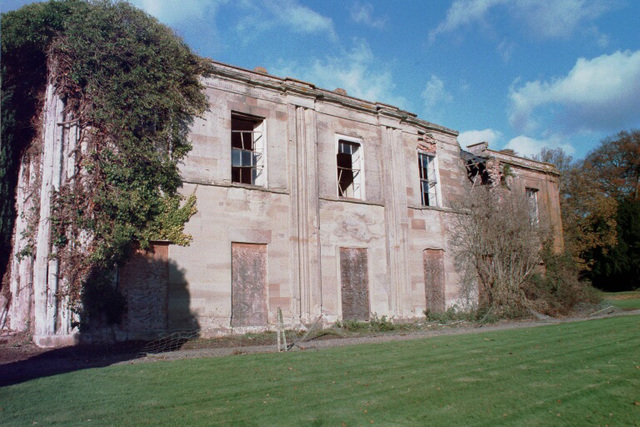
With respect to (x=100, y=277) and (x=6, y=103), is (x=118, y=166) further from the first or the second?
(x=6, y=103)

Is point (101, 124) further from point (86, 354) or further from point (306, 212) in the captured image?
point (306, 212)

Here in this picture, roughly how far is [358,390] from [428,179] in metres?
15.1

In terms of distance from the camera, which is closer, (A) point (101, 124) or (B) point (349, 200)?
(A) point (101, 124)

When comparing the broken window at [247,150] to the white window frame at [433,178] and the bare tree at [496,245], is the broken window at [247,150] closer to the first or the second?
the white window frame at [433,178]

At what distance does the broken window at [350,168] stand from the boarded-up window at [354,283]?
2.27 m

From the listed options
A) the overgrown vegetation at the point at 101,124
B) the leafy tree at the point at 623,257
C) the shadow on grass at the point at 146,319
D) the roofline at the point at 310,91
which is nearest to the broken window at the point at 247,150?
the roofline at the point at 310,91

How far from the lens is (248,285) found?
14.1m

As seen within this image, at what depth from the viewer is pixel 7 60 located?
12508mm

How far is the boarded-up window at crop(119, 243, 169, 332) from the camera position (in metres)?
12.1

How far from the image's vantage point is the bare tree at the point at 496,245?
19125mm

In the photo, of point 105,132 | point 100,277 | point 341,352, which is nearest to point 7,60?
point 105,132

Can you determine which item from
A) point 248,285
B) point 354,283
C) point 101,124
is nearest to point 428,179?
point 354,283

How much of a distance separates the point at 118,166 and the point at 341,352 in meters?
7.19

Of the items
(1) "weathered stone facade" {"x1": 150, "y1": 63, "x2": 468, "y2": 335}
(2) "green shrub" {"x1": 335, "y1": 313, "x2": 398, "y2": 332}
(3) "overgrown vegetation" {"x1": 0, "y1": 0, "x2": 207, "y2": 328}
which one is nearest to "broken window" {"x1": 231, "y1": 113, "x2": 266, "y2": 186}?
(1) "weathered stone facade" {"x1": 150, "y1": 63, "x2": 468, "y2": 335}
